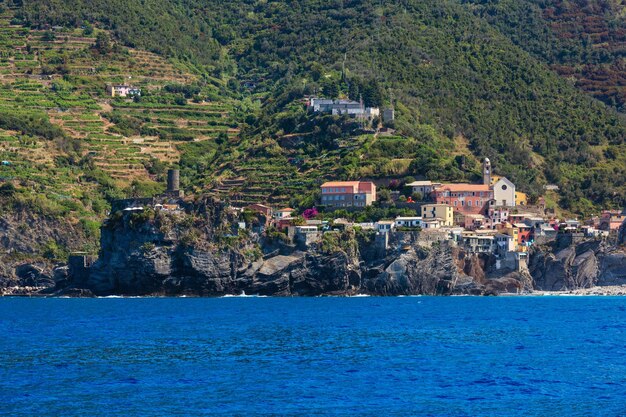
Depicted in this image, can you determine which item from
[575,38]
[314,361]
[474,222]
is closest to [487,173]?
[474,222]

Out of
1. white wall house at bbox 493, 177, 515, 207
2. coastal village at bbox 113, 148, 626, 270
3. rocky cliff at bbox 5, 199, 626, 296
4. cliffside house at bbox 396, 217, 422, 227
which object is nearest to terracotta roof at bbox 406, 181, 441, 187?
coastal village at bbox 113, 148, 626, 270

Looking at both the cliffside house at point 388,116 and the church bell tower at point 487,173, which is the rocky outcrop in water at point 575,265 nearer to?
the church bell tower at point 487,173

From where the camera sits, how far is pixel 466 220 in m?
111

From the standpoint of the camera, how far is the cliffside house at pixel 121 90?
539ft

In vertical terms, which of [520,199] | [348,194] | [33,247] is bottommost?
[33,247]

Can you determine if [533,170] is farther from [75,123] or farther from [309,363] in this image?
[309,363]

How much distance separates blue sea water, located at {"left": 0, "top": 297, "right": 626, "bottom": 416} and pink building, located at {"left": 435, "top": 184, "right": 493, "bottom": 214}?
87.9 feet

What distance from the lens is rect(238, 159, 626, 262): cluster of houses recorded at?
338ft

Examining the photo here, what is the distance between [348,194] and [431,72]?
131ft

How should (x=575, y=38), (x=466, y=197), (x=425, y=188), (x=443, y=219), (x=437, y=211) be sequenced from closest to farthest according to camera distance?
(x=443, y=219) → (x=437, y=211) → (x=466, y=197) → (x=425, y=188) → (x=575, y=38)

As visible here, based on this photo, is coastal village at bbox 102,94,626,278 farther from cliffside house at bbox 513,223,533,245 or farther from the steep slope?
the steep slope

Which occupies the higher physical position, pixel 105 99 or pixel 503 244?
pixel 105 99

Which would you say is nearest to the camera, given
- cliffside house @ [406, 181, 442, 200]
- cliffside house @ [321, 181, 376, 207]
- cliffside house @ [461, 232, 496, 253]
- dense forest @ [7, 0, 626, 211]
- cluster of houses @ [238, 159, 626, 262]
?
cluster of houses @ [238, 159, 626, 262]

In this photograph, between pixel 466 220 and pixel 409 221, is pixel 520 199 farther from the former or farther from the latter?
pixel 409 221
